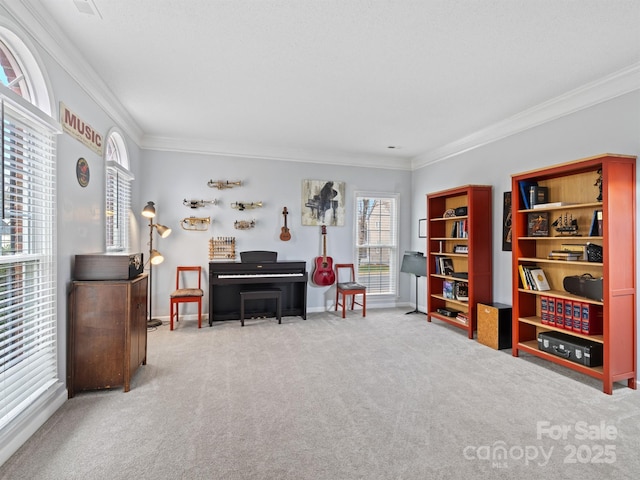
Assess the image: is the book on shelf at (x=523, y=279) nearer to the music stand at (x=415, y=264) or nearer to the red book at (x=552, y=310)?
the red book at (x=552, y=310)

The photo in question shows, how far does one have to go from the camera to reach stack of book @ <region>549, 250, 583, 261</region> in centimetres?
321

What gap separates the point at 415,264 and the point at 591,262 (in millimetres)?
2830

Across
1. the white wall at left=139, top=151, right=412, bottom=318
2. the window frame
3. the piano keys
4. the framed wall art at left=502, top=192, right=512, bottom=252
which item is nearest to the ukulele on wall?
the white wall at left=139, top=151, right=412, bottom=318

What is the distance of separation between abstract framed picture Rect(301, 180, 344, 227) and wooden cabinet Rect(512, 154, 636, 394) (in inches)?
113

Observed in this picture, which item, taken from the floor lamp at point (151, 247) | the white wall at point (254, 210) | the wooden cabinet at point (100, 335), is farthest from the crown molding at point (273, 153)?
the wooden cabinet at point (100, 335)

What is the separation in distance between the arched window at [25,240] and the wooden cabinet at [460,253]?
4.28 meters

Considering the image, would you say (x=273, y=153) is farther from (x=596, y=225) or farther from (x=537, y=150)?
(x=596, y=225)

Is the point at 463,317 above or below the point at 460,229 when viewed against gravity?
below

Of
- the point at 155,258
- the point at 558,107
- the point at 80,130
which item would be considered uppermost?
the point at 558,107

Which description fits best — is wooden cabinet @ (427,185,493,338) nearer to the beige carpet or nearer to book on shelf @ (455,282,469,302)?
book on shelf @ (455,282,469,302)

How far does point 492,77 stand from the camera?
3.09m

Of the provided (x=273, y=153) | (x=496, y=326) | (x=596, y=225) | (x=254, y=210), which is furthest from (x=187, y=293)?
(x=596, y=225)

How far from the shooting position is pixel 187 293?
4660 mm

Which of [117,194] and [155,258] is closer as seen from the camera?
[117,194]
